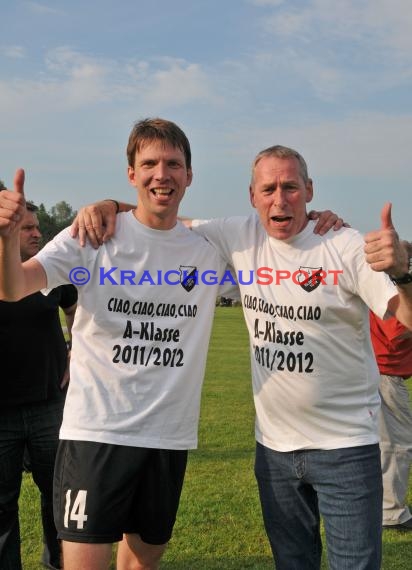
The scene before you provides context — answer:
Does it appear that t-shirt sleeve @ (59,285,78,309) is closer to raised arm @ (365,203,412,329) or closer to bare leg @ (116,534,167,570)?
bare leg @ (116,534,167,570)

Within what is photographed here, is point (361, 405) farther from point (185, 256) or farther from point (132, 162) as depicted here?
point (132, 162)

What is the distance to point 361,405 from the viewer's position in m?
3.17

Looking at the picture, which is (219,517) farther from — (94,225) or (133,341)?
(94,225)

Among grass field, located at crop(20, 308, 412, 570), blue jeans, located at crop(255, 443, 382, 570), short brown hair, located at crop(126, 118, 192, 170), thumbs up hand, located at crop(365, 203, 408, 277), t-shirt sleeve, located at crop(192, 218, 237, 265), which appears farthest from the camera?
grass field, located at crop(20, 308, 412, 570)

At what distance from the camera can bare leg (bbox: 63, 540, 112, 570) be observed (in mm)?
3105

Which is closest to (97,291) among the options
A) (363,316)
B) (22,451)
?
(363,316)


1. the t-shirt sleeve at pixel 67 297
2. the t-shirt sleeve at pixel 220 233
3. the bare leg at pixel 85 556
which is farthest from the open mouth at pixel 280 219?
the t-shirt sleeve at pixel 67 297

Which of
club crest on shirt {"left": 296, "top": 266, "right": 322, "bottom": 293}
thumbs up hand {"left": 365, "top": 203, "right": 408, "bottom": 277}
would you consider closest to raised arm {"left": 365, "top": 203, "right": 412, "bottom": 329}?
thumbs up hand {"left": 365, "top": 203, "right": 408, "bottom": 277}

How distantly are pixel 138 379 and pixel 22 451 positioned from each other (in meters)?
1.58

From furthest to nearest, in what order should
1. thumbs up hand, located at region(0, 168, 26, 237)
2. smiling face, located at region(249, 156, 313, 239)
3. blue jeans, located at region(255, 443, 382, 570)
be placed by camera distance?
smiling face, located at region(249, 156, 313, 239) → blue jeans, located at region(255, 443, 382, 570) → thumbs up hand, located at region(0, 168, 26, 237)

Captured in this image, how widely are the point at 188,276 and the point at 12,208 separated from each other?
1069mm

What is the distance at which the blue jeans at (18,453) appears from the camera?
4.21 m

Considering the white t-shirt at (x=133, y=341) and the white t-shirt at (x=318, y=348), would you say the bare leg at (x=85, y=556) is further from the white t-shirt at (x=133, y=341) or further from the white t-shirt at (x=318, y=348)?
the white t-shirt at (x=318, y=348)

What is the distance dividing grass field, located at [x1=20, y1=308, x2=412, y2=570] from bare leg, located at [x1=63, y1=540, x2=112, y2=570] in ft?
6.16
